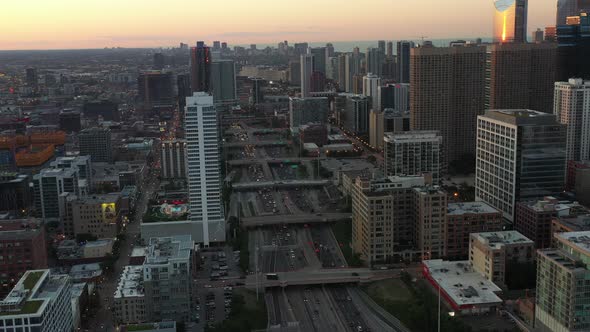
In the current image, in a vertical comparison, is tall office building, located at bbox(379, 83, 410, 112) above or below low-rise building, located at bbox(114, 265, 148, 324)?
above

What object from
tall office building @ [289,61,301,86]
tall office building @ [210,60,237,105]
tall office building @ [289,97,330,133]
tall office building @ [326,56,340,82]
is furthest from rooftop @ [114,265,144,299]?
tall office building @ [326,56,340,82]

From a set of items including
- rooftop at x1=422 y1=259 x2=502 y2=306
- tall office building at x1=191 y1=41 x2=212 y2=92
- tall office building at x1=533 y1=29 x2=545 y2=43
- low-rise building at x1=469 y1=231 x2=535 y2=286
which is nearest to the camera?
rooftop at x1=422 y1=259 x2=502 y2=306

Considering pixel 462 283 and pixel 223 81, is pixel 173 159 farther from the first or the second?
pixel 223 81

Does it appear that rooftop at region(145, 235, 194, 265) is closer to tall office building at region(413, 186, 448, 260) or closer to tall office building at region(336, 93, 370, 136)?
tall office building at region(413, 186, 448, 260)

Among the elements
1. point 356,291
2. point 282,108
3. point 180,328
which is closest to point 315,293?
point 356,291

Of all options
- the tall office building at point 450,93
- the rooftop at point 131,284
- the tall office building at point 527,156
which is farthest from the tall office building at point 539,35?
the rooftop at point 131,284

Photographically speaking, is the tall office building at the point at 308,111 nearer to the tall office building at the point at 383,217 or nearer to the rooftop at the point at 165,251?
the tall office building at the point at 383,217

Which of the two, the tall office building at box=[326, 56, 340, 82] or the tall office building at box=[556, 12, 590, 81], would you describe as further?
the tall office building at box=[326, 56, 340, 82]
